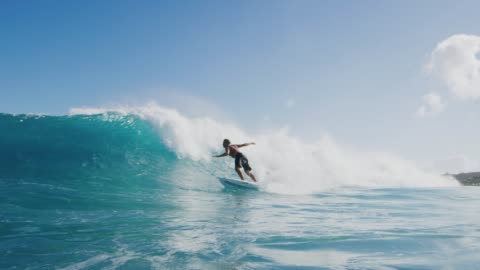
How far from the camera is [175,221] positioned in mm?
6074

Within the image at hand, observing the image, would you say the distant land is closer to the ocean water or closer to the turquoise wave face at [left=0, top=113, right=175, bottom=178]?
the ocean water

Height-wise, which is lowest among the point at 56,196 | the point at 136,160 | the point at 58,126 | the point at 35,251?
the point at 35,251

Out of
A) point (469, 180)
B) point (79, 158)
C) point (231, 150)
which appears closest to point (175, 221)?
point (231, 150)

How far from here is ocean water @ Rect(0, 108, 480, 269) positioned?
3.73m

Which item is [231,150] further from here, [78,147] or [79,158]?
[78,147]

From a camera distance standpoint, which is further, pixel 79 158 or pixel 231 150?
pixel 79 158

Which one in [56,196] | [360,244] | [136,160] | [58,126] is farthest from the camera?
[58,126]

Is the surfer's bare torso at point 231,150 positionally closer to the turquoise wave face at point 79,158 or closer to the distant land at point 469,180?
the turquoise wave face at point 79,158

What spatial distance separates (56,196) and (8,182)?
2457 millimetres

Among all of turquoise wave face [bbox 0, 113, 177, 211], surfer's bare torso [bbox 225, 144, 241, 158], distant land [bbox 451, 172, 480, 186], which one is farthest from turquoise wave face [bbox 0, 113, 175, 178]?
distant land [bbox 451, 172, 480, 186]

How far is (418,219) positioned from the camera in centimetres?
654

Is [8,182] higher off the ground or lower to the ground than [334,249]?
higher

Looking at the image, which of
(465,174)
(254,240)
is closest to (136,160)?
(254,240)

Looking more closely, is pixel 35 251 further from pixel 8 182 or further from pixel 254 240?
pixel 8 182
